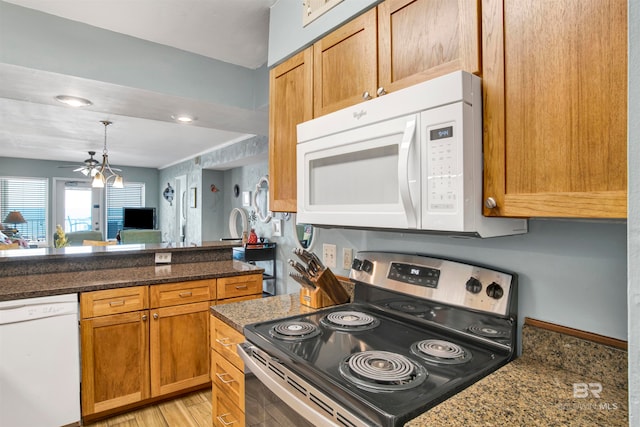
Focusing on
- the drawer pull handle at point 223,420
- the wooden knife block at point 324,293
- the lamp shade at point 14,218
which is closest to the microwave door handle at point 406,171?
the wooden knife block at point 324,293

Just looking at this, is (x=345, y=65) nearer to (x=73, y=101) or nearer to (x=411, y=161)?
(x=411, y=161)

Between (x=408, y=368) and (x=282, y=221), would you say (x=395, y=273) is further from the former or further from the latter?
(x=282, y=221)

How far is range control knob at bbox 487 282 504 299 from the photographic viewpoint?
114cm

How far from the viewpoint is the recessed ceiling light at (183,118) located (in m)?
2.80

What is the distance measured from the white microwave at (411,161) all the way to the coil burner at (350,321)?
0.41 metres

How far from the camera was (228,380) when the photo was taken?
1.59 m

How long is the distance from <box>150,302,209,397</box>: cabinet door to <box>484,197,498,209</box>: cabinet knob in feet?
6.85

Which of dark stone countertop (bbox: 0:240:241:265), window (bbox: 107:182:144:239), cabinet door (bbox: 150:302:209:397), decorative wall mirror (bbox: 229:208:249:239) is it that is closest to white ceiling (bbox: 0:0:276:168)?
dark stone countertop (bbox: 0:240:241:265)

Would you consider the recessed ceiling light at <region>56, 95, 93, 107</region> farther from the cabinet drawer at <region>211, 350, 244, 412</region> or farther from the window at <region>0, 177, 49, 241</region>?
the window at <region>0, 177, 49, 241</region>

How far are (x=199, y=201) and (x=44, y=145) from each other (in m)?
2.53

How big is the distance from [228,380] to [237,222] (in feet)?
15.7

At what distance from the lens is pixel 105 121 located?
164 inches

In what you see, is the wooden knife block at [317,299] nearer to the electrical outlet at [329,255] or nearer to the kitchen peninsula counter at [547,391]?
the electrical outlet at [329,255]

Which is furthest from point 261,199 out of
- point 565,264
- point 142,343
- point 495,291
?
point 565,264
